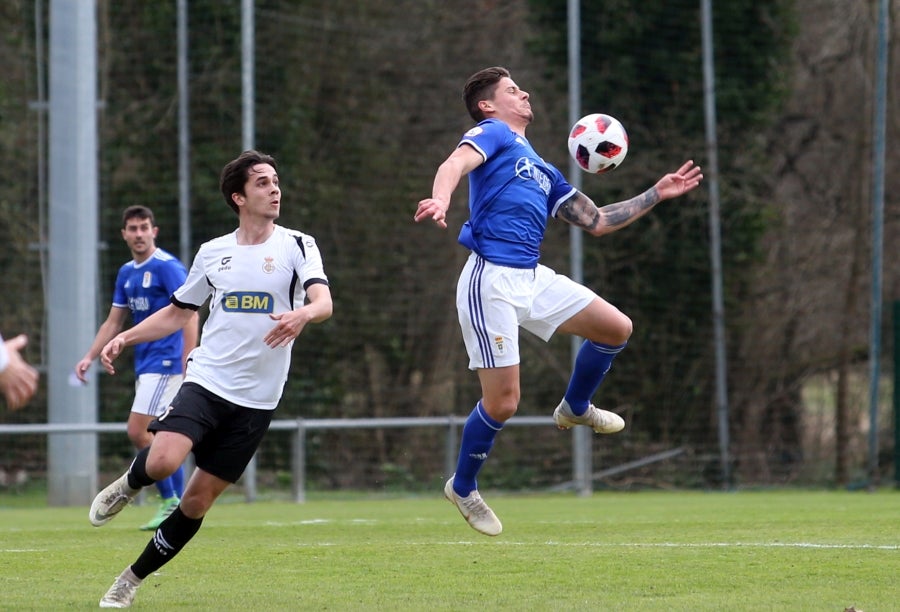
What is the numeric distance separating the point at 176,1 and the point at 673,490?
850cm

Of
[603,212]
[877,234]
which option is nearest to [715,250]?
[877,234]

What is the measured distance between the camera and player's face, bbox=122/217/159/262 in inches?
434

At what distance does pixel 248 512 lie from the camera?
12969mm

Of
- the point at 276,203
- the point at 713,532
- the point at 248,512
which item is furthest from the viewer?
the point at 248,512

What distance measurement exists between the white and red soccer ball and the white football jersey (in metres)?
2.25

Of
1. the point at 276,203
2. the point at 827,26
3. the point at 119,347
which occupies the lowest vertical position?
the point at 119,347

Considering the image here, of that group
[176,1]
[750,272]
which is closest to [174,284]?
[176,1]

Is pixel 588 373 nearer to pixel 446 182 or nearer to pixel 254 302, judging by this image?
pixel 446 182

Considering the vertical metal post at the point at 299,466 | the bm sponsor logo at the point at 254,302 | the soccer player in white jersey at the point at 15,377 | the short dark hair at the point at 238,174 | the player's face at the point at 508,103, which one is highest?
the player's face at the point at 508,103

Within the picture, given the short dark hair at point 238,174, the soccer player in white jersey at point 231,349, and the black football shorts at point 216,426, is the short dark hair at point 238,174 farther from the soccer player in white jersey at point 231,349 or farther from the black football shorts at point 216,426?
the black football shorts at point 216,426

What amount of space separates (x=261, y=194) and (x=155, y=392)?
4873 millimetres

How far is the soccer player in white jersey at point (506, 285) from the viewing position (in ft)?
25.4

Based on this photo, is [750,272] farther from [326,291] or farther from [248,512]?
[326,291]

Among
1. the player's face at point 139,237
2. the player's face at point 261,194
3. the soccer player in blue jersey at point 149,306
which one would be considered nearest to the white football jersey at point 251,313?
the player's face at point 261,194
